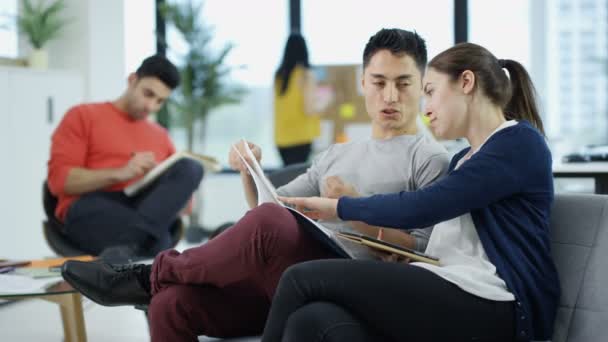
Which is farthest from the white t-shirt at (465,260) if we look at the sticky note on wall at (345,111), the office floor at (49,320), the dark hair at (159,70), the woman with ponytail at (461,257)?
the sticky note on wall at (345,111)

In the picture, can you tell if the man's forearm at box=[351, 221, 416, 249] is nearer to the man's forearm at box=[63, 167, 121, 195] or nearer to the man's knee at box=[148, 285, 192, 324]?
the man's knee at box=[148, 285, 192, 324]

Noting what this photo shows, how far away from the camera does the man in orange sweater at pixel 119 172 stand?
3.25m

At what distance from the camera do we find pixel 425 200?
1.51m

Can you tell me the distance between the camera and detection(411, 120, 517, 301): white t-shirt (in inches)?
56.6

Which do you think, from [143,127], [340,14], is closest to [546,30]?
[340,14]

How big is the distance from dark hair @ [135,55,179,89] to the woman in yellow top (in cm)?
164

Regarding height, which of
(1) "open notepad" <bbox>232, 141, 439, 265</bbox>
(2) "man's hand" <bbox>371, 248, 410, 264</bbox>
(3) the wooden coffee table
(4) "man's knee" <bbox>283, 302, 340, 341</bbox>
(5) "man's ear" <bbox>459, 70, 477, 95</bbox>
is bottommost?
(3) the wooden coffee table

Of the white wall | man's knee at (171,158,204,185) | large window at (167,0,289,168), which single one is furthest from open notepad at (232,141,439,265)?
large window at (167,0,289,168)

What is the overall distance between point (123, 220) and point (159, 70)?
74 cm

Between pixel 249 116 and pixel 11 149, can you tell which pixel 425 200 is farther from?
pixel 249 116

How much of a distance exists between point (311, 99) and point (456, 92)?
140 inches

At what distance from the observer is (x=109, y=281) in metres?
1.86

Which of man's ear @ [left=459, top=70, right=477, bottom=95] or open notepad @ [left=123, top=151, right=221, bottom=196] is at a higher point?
man's ear @ [left=459, top=70, right=477, bottom=95]

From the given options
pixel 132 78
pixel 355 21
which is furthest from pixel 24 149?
pixel 355 21
